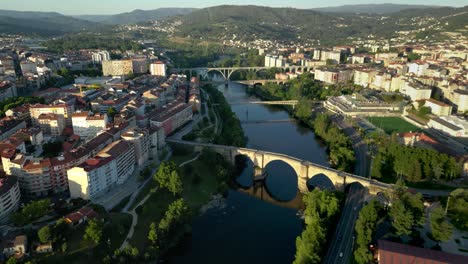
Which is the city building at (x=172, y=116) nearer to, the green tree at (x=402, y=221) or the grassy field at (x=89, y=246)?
the grassy field at (x=89, y=246)

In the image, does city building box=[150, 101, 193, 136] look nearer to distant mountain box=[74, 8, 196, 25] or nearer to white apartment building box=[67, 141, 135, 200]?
white apartment building box=[67, 141, 135, 200]

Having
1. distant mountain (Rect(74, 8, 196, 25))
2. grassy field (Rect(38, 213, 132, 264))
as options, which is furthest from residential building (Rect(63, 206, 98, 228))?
distant mountain (Rect(74, 8, 196, 25))

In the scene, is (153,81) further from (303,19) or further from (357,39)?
(303,19)

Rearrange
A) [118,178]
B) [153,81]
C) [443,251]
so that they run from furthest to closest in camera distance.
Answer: [153,81], [118,178], [443,251]

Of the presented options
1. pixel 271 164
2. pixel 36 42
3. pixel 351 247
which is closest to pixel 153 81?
pixel 271 164

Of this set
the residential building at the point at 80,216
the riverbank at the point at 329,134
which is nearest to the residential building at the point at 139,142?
the residential building at the point at 80,216

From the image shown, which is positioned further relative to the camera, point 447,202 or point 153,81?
point 153,81

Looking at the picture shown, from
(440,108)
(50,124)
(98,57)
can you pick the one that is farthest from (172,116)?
(98,57)
